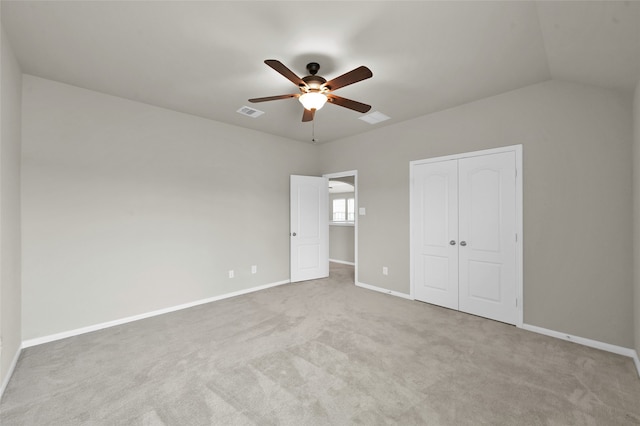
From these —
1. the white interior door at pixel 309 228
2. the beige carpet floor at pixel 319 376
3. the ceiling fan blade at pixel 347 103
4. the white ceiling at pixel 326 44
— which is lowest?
the beige carpet floor at pixel 319 376

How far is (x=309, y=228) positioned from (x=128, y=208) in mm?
2984

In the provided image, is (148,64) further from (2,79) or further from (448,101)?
(448,101)

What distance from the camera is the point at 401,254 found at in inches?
174

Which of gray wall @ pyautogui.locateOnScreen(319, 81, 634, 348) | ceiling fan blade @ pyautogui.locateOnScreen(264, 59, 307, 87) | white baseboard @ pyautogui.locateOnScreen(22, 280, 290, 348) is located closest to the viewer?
ceiling fan blade @ pyautogui.locateOnScreen(264, 59, 307, 87)

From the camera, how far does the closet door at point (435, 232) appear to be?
381 cm

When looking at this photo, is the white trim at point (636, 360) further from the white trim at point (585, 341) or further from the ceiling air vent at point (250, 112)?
the ceiling air vent at point (250, 112)

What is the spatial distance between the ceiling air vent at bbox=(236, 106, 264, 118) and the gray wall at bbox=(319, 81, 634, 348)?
106 inches

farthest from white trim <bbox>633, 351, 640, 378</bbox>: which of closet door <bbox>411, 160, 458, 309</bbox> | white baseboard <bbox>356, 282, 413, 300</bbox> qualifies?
white baseboard <bbox>356, 282, 413, 300</bbox>

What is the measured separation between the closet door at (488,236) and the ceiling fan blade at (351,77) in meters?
2.25

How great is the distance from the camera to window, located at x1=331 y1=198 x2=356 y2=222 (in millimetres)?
10648

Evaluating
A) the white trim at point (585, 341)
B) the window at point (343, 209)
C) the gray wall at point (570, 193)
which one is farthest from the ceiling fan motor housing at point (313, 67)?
the window at point (343, 209)

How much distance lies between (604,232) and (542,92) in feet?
5.28

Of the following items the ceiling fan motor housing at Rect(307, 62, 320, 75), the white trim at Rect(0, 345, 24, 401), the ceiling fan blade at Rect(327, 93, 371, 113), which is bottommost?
the white trim at Rect(0, 345, 24, 401)

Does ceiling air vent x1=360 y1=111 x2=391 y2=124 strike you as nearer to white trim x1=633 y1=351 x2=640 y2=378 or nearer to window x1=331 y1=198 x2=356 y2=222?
white trim x1=633 y1=351 x2=640 y2=378
